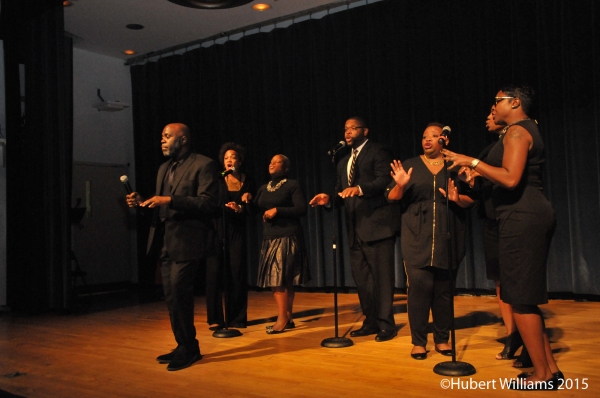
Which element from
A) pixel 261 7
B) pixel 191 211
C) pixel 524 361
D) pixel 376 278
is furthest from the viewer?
pixel 261 7

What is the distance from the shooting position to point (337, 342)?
13.8ft

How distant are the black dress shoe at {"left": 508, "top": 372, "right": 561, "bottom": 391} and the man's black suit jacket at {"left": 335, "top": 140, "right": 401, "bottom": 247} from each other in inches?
64.2

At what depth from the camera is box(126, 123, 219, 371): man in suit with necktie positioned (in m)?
3.67

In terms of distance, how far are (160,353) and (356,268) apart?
1607 millimetres

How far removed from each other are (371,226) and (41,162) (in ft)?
14.0

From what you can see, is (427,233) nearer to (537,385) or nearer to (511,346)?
(511,346)

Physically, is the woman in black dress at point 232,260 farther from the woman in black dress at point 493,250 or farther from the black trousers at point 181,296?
the woman in black dress at point 493,250

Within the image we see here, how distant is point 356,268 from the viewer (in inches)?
181

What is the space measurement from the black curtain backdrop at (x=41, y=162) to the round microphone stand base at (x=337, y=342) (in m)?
3.65

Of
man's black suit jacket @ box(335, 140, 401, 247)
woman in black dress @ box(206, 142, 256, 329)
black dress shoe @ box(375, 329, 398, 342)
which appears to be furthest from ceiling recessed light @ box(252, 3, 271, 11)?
black dress shoe @ box(375, 329, 398, 342)

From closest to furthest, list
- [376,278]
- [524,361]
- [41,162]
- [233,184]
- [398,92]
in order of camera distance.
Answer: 1. [524,361]
2. [376,278]
3. [233,184]
4. [41,162]
5. [398,92]

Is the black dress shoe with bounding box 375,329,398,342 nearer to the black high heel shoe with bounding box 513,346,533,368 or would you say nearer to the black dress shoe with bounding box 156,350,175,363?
the black high heel shoe with bounding box 513,346,533,368

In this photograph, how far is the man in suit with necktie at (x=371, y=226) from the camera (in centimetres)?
438

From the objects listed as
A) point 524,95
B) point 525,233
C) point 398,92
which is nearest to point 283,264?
point 525,233
